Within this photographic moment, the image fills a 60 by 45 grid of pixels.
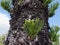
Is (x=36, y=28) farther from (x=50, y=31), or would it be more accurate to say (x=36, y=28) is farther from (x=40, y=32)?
(x=50, y=31)

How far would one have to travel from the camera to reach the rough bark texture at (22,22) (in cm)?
296

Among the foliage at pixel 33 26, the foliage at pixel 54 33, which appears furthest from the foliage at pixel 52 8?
the foliage at pixel 33 26

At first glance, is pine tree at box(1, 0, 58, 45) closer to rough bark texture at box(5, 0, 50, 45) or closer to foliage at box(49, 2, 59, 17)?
rough bark texture at box(5, 0, 50, 45)

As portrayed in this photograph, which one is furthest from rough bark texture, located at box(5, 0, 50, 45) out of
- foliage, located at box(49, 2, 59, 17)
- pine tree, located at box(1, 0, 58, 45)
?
foliage, located at box(49, 2, 59, 17)

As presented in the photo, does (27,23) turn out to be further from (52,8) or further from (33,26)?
(52,8)

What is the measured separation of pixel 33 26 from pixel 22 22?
22 cm

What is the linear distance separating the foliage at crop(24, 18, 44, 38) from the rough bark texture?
3.4 inches

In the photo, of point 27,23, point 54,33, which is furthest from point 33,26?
point 54,33

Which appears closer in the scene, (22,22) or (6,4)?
(22,22)

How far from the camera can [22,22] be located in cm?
305

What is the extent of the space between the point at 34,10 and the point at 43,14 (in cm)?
20

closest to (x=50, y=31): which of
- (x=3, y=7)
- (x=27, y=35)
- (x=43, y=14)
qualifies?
(x=43, y=14)

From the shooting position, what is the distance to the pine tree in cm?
293

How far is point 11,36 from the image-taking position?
3092mm
